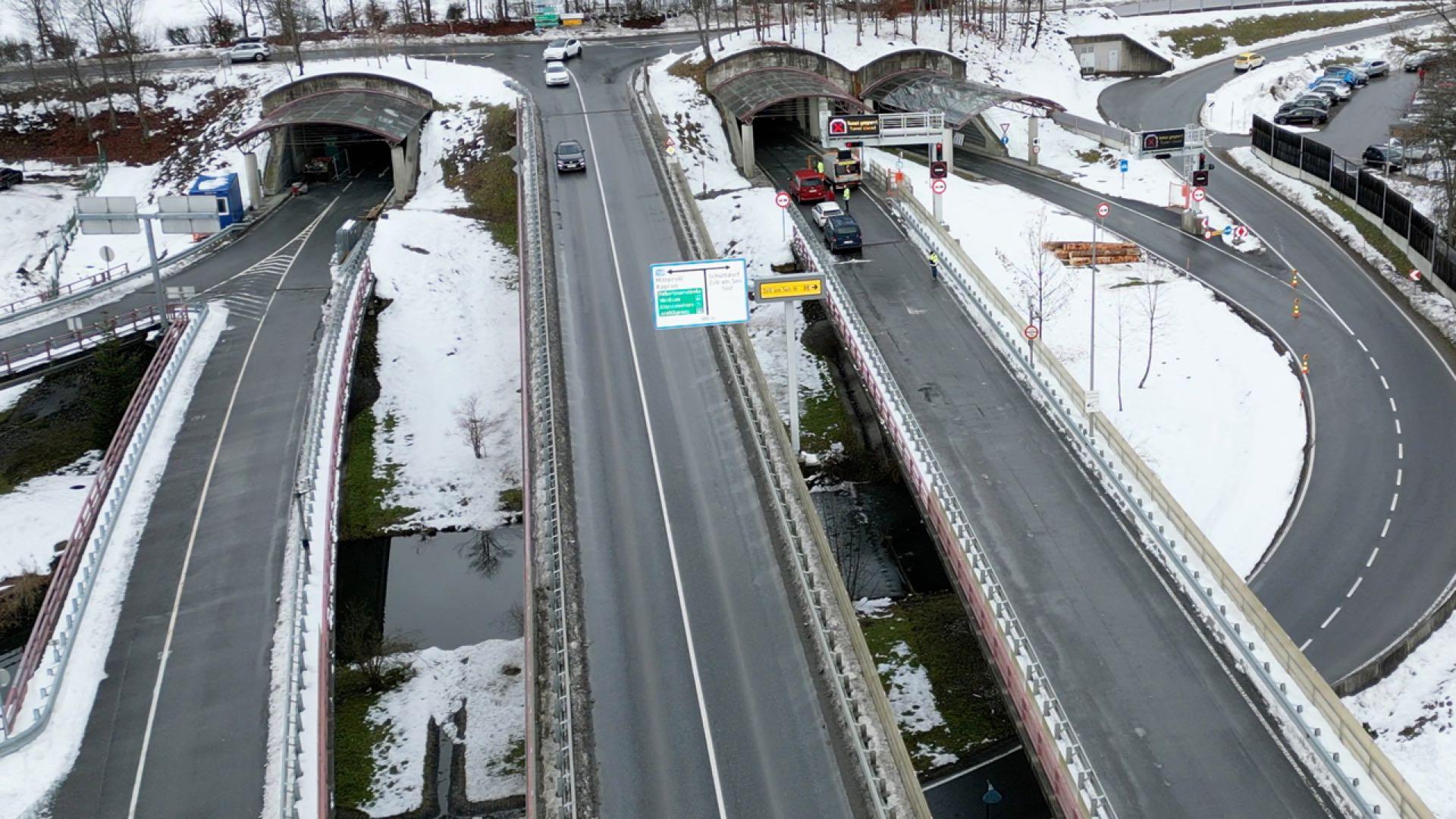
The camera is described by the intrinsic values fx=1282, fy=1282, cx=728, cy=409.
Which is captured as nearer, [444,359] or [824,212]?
[444,359]

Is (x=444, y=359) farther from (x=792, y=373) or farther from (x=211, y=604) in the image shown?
(x=211, y=604)

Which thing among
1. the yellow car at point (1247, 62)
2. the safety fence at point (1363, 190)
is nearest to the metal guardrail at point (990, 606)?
the safety fence at point (1363, 190)

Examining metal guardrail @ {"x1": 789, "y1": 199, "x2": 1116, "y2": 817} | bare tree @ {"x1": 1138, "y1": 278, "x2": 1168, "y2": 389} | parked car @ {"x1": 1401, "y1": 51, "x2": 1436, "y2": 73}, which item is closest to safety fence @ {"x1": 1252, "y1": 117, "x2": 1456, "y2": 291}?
bare tree @ {"x1": 1138, "y1": 278, "x2": 1168, "y2": 389}

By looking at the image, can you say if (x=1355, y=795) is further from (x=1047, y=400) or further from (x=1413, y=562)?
(x=1047, y=400)

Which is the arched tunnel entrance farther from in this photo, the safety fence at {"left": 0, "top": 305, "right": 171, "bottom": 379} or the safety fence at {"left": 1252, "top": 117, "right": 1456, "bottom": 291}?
the safety fence at {"left": 1252, "top": 117, "right": 1456, "bottom": 291}

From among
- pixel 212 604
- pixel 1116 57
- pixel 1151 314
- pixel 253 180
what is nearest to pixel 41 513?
pixel 212 604

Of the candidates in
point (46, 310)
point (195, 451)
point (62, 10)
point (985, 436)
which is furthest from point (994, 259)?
point (62, 10)
